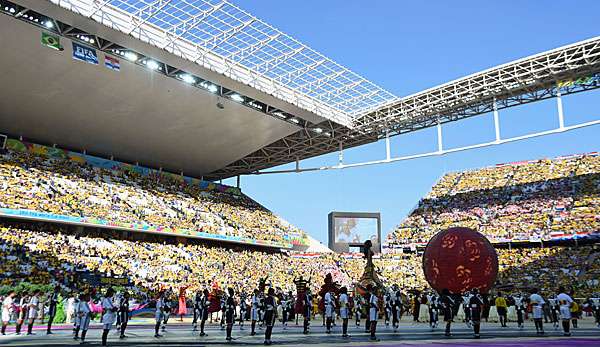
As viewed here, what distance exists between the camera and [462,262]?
70.5 ft

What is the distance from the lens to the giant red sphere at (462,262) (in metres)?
21.4

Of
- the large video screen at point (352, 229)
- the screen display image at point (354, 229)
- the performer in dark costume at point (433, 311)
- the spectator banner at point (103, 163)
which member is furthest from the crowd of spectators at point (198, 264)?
the performer in dark costume at point (433, 311)

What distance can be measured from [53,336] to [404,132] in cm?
3182

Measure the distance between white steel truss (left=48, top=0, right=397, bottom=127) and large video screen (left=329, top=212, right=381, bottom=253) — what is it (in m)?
16.3

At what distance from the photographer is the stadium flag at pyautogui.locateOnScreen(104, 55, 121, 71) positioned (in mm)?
31078

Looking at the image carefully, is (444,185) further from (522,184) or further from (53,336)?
(53,336)

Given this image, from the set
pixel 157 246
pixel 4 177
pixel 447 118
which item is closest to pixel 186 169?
pixel 157 246

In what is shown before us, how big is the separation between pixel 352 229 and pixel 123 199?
25.1 m

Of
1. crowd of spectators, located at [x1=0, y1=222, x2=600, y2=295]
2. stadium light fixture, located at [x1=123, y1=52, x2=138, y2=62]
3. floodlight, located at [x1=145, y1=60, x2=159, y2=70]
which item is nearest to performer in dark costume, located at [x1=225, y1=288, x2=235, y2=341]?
crowd of spectators, located at [x1=0, y1=222, x2=600, y2=295]

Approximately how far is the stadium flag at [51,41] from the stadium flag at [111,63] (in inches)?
109

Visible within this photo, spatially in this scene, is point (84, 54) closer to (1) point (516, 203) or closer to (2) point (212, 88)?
(2) point (212, 88)

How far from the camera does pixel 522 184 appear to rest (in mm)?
53938

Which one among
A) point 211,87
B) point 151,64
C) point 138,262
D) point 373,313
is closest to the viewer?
point 373,313

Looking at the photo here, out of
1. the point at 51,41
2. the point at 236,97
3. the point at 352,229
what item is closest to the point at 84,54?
the point at 51,41
